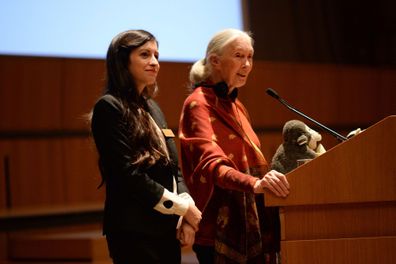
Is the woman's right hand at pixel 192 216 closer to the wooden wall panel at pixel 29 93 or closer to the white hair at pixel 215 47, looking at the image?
the white hair at pixel 215 47

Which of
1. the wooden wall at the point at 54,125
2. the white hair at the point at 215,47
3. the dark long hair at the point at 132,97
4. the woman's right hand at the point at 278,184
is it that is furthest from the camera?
the wooden wall at the point at 54,125

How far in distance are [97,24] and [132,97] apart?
257 cm

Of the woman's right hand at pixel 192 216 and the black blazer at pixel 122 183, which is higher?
the black blazer at pixel 122 183

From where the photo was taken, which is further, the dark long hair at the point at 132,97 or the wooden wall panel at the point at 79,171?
the wooden wall panel at the point at 79,171

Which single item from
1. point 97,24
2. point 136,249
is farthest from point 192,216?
point 97,24

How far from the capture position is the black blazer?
1704 millimetres

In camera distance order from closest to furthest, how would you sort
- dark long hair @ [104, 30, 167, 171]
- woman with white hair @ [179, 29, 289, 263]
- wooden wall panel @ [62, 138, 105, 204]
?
dark long hair @ [104, 30, 167, 171] < woman with white hair @ [179, 29, 289, 263] < wooden wall panel @ [62, 138, 105, 204]

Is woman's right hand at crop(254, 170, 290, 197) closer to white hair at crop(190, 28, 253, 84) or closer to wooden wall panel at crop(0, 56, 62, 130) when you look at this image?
white hair at crop(190, 28, 253, 84)

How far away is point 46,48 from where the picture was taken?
Result: 4.27 metres

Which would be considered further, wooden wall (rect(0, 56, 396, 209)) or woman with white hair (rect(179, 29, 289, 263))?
wooden wall (rect(0, 56, 396, 209))

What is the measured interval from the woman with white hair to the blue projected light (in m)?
2.29

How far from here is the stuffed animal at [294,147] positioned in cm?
190

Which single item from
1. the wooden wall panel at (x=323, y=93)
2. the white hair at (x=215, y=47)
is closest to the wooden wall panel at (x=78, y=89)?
the wooden wall panel at (x=323, y=93)

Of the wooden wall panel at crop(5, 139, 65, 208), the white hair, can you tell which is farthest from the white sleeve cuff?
Result: the wooden wall panel at crop(5, 139, 65, 208)
